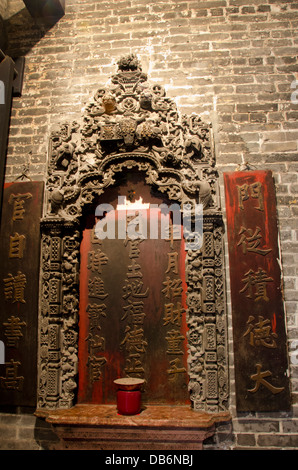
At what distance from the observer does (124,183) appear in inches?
155

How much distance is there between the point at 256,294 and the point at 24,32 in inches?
164

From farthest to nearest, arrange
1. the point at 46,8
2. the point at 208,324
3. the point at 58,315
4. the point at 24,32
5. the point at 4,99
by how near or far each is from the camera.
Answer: the point at 24,32 < the point at 46,8 < the point at 4,99 < the point at 58,315 < the point at 208,324

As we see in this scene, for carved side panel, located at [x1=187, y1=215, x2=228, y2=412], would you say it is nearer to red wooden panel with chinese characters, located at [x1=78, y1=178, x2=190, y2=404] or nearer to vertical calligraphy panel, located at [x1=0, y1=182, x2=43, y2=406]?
red wooden panel with chinese characters, located at [x1=78, y1=178, x2=190, y2=404]

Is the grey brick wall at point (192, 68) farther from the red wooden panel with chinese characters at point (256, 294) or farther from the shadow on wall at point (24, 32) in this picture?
the red wooden panel with chinese characters at point (256, 294)

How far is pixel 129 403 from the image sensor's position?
10.4ft

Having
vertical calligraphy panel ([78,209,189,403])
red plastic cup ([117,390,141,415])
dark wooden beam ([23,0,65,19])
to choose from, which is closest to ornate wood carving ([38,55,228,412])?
vertical calligraphy panel ([78,209,189,403])

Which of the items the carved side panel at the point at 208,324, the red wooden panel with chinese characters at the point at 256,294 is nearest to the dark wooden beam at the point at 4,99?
the carved side panel at the point at 208,324

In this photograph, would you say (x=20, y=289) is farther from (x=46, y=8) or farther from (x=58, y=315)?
(x=46, y=8)

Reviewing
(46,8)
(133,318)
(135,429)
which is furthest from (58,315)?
(46,8)

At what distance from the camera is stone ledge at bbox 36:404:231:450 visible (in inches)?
120

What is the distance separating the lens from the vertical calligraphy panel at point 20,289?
3473 millimetres

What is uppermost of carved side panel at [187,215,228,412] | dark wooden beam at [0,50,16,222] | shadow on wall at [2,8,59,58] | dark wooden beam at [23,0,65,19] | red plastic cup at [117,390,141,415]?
dark wooden beam at [23,0,65,19]

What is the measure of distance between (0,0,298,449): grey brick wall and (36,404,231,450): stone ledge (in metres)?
1.85

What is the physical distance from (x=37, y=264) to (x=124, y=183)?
127 cm
